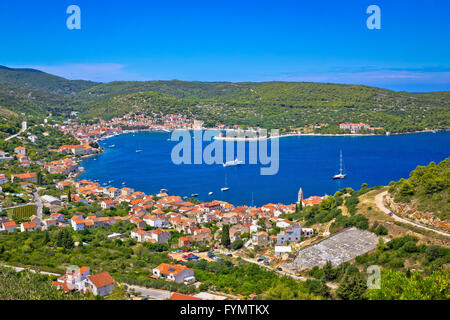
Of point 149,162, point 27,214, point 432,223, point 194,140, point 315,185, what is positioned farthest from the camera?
point 194,140

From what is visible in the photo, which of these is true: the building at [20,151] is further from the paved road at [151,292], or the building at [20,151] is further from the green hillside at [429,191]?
the green hillside at [429,191]

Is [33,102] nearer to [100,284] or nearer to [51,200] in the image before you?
[51,200]

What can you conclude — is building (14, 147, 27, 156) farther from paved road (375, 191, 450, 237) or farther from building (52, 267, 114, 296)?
paved road (375, 191, 450, 237)

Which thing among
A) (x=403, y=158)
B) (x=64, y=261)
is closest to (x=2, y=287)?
(x=64, y=261)

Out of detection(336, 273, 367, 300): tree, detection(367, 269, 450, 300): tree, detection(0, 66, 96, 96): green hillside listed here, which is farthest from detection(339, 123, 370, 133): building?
detection(0, 66, 96, 96): green hillside
